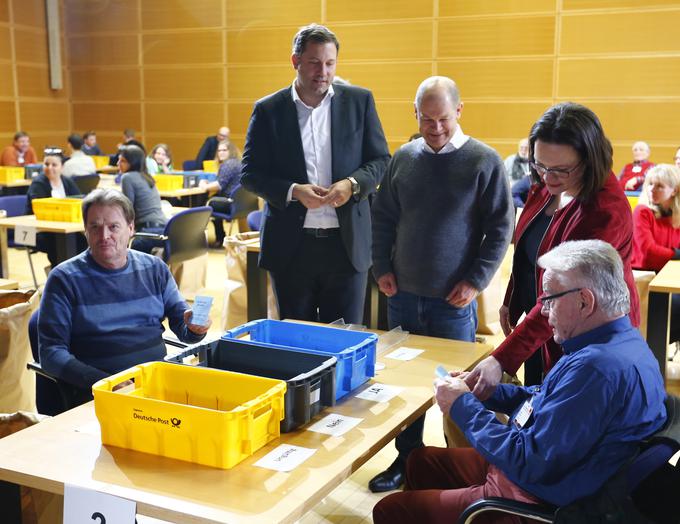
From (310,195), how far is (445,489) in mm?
1199

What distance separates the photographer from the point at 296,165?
295cm

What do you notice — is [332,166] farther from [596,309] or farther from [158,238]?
[158,238]

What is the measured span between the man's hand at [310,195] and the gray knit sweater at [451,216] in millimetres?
293

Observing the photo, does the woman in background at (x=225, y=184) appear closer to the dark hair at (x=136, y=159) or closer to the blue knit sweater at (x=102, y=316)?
the dark hair at (x=136, y=159)

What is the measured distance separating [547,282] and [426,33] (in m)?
9.54

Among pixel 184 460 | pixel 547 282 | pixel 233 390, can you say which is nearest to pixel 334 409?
pixel 233 390

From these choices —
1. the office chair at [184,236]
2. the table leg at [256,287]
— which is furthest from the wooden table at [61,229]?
the table leg at [256,287]

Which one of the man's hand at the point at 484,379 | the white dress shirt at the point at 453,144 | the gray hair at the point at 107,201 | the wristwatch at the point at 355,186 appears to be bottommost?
the man's hand at the point at 484,379

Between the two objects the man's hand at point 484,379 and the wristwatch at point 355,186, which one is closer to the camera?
the man's hand at point 484,379

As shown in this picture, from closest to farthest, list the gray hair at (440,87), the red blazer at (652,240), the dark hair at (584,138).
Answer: the dark hair at (584,138) → the gray hair at (440,87) → the red blazer at (652,240)

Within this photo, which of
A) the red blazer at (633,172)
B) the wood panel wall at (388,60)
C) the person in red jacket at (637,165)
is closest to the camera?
the red blazer at (633,172)

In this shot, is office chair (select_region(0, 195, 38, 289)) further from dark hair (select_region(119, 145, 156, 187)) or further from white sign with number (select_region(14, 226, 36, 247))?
dark hair (select_region(119, 145, 156, 187))

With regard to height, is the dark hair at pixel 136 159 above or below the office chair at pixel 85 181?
above

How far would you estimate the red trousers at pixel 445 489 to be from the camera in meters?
1.82
